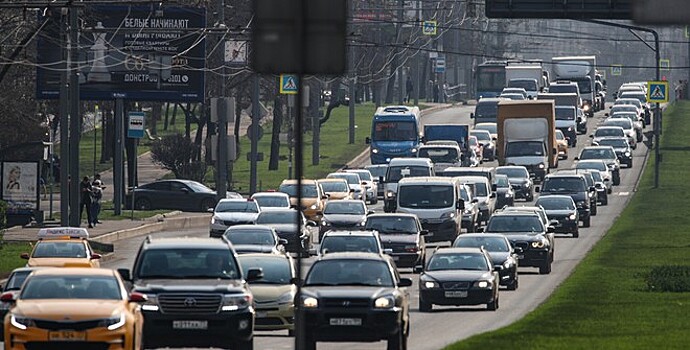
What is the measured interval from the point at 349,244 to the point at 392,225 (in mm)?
5818

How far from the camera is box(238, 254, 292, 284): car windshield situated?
29109 mm

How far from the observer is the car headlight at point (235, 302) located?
2378 cm

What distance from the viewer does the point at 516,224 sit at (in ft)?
153

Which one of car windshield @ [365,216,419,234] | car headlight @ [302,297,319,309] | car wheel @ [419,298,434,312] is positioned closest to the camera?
car headlight @ [302,297,319,309]

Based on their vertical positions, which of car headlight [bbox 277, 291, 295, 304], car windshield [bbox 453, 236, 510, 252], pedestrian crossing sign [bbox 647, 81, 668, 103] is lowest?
car windshield [bbox 453, 236, 510, 252]

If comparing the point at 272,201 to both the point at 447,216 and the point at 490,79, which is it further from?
the point at 490,79

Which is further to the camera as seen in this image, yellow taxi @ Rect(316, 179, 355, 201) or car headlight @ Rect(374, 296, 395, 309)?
yellow taxi @ Rect(316, 179, 355, 201)

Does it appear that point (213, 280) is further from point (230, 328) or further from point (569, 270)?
point (569, 270)

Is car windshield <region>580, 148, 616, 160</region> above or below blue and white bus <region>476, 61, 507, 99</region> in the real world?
below

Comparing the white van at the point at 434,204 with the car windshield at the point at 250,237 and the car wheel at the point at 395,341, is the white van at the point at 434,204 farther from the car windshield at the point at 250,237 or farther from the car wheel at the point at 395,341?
the car wheel at the point at 395,341

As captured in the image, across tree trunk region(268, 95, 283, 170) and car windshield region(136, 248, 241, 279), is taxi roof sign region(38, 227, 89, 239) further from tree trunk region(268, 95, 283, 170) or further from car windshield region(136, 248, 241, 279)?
tree trunk region(268, 95, 283, 170)

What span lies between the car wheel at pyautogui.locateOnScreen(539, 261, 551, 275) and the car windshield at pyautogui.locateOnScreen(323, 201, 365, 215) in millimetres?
8092

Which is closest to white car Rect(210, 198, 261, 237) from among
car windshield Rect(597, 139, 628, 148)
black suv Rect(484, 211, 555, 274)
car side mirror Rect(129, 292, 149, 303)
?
black suv Rect(484, 211, 555, 274)

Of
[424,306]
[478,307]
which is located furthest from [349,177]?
[424,306]
